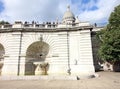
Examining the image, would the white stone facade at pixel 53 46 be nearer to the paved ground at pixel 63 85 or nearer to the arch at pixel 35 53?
the arch at pixel 35 53

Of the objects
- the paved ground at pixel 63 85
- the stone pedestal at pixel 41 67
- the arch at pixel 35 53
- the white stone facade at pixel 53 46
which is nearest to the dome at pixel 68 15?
the white stone facade at pixel 53 46

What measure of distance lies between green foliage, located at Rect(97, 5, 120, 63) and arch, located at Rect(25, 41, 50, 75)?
9172mm

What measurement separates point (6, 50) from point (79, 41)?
1183 centimetres

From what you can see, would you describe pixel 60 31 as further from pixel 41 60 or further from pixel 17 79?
pixel 17 79

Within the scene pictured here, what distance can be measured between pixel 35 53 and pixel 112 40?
12.5m

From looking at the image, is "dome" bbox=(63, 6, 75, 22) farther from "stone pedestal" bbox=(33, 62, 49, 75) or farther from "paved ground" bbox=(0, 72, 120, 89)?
"paved ground" bbox=(0, 72, 120, 89)

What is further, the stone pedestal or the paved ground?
the stone pedestal

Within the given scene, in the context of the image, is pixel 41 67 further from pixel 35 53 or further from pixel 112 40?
pixel 112 40

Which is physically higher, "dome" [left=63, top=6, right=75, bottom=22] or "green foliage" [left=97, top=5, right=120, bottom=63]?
"dome" [left=63, top=6, right=75, bottom=22]

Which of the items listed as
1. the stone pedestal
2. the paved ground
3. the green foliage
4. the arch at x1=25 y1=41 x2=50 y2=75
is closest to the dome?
the arch at x1=25 y1=41 x2=50 y2=75

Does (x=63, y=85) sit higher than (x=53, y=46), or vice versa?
(x=53, y=46)

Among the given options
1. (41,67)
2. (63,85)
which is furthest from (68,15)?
(63,85)

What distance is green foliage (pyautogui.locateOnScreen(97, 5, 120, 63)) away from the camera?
1912 cm

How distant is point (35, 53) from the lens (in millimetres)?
24359
